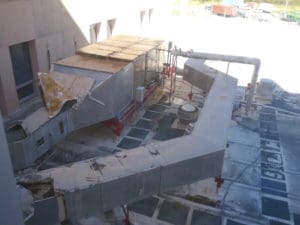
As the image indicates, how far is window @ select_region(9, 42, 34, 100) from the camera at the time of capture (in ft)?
41.6

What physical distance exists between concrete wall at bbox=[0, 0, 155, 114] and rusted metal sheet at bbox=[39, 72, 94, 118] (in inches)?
130

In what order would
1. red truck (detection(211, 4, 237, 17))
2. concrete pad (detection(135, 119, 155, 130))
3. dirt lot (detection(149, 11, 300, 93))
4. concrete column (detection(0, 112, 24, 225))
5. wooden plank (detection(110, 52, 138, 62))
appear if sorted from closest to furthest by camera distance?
concrete column (detection(0, 112, 24, 225)), wooden plank (detection(110, 52, 138, 62)), concrete pad (detection(135, 119, 155, 130)), dirt lot (detection(149, 11, 300, 93)), red truck (detection(211, 4, 237, 17))

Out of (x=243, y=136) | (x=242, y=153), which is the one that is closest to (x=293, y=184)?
(x=242, y=153)

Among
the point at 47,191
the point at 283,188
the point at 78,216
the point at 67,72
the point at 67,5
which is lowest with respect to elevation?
the point at 283,188

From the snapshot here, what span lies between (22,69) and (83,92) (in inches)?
200

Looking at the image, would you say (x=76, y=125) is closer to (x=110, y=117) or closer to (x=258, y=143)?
(x=110, y=117)

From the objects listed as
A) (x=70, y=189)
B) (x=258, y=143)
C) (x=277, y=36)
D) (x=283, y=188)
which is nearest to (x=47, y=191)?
(x=70, y=189)

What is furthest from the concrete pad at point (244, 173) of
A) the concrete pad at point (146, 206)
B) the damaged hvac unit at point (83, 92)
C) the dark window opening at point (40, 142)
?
the dark window opening at point (40, 142)

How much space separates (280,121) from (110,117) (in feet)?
24.7

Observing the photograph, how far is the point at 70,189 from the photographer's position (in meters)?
6.09

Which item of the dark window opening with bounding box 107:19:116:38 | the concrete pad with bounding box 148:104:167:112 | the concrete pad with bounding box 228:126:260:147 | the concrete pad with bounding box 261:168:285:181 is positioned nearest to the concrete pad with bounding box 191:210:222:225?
the concrete pad with bounding box 261:168:285:181

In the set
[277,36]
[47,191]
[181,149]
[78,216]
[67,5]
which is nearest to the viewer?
[47,191]

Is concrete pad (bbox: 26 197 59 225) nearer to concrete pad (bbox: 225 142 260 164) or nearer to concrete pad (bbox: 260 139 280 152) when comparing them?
concrete pad (bbox: 225 142 260 164)

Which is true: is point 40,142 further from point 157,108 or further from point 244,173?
point 157,108
